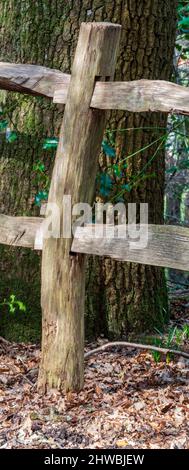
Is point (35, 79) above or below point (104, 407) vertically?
above

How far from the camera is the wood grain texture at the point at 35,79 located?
11.9 feet

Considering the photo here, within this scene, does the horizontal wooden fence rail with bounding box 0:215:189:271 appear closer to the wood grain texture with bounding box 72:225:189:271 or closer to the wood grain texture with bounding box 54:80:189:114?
the wood grain texture with bounding box 72:225:189:271

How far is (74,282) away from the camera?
3.66 meters

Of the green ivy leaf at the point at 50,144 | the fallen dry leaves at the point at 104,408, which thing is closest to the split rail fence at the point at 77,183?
the fallen dry leaves at the point at 104,408

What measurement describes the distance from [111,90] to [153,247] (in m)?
0.80

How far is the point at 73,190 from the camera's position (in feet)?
11.8

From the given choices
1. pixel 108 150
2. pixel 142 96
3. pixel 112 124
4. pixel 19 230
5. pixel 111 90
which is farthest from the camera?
pixel 112 124

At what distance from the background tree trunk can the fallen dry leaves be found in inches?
16.6

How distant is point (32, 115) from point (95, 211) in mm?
756

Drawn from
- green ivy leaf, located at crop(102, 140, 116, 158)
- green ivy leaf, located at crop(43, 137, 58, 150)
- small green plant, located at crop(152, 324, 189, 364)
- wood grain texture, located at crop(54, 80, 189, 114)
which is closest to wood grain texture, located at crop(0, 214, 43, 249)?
green ivy leaf, located at crop(43, 137, 58, 150)

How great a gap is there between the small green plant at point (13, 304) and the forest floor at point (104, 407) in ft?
1.09

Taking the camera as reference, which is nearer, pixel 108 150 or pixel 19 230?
pixel 19 230

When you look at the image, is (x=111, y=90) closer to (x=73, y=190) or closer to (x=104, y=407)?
(x=73, y=190)

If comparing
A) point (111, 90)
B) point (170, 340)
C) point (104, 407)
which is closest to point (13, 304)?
point (170, 340)
